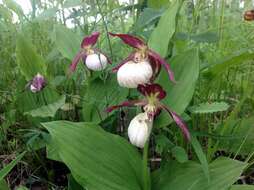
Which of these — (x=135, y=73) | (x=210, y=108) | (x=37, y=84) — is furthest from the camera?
(x=37, y=84)

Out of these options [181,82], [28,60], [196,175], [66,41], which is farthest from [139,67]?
[28,60]

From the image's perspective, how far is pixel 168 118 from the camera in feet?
2.95

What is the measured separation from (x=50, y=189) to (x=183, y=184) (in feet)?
1.52

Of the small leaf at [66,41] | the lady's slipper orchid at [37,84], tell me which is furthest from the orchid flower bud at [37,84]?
the small leaf at [66,41]

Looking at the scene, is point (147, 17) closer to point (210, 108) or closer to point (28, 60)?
point (210, 108)

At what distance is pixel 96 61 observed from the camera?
1.11 meters

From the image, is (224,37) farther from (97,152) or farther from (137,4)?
(97,152)

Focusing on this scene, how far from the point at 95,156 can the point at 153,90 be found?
0.20 metres

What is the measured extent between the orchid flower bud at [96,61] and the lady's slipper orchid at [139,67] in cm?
24

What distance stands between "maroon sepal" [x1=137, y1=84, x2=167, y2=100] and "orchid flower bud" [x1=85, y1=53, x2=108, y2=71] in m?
0.28

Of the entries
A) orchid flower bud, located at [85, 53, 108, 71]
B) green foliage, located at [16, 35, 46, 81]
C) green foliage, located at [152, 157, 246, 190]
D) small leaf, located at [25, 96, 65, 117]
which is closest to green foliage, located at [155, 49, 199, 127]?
green foliage, located at [152, 157, 246, 190]

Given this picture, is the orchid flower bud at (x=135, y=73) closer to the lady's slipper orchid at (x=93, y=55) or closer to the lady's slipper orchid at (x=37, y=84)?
the lady's slipper orchid at (x=93, y=55)

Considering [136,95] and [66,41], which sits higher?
[66,41]

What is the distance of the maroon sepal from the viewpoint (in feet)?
2.73
